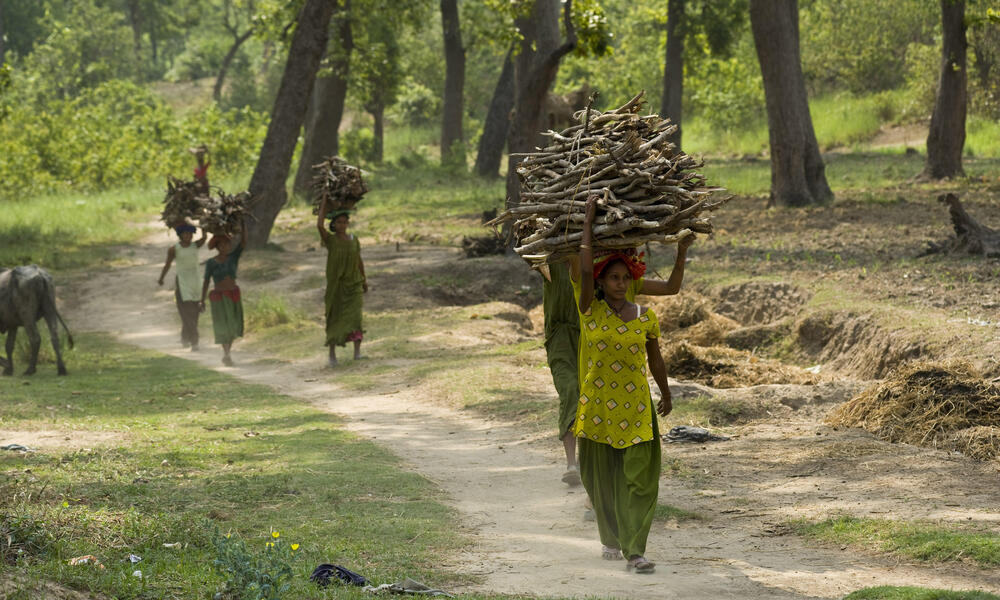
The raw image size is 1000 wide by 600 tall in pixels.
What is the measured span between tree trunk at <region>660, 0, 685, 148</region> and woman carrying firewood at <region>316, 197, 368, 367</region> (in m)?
16.3

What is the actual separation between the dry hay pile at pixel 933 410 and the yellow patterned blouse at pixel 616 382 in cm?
299

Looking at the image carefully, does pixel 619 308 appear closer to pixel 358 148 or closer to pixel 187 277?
pixel 187 277

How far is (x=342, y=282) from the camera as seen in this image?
13102 millimetres

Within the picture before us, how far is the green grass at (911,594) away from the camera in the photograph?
15.7ft

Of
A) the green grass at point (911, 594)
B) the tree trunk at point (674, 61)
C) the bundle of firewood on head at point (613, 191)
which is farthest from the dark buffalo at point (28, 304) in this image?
the tree trunk at point (674, 61)

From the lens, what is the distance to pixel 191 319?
51.6 feet

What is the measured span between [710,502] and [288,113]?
51.7ft

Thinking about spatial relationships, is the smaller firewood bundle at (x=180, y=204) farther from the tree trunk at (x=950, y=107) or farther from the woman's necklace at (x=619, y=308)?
the tree trunk at (x=950, y=107)

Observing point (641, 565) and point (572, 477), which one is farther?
point (572, 477)

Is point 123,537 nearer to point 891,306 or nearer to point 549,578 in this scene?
point 549,578

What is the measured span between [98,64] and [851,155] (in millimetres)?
39284

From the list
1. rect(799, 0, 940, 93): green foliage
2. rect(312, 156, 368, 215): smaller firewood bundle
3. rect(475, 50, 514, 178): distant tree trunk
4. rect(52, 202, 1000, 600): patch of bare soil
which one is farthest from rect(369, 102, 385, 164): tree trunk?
rect(312, 156, 368, 215): smaller firewood bundle

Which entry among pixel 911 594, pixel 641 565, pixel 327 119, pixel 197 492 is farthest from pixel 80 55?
pixel 911 594

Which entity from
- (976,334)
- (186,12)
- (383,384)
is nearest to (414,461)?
(383,384)
